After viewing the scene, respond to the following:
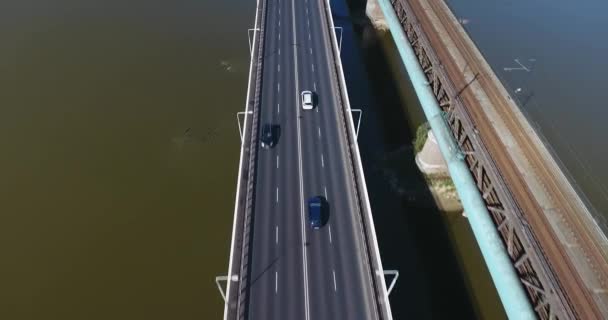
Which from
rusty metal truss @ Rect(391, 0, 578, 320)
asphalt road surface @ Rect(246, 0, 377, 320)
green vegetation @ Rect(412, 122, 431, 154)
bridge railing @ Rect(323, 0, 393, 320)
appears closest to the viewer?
rusty metal truss @ Rect(391, 0, 578, 320)

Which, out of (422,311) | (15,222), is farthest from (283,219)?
(15,222)

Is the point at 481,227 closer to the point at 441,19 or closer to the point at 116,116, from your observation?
the point at 441,19

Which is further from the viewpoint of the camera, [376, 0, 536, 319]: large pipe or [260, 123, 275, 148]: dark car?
[260, 123, 275, 148]: dark car

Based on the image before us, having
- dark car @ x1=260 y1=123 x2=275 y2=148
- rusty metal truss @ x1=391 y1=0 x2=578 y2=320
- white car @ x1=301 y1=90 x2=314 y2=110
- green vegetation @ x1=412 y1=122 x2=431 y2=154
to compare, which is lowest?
rusty metal truss @ x1=391 y1=0 x2=578 y2=320

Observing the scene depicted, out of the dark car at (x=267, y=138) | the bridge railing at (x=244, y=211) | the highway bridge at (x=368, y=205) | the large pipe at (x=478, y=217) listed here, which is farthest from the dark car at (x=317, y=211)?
the large pipe at (x=478, y=217)

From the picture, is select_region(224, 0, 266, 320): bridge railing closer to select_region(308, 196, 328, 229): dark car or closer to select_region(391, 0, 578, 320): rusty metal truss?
select_region(308, 196, 328, 229): dark car

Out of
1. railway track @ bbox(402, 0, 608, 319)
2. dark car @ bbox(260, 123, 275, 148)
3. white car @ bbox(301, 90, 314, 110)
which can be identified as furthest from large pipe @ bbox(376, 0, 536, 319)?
dark car @ bbox(260, 123, 275, 148)

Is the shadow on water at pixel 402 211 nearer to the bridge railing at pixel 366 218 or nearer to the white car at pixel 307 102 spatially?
the bridge railing at pixel 366 218

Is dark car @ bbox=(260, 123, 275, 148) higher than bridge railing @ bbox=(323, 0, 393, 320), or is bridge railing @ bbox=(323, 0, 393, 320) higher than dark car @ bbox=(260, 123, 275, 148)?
dark car @ bbox=(260, 123, 275, 148)
